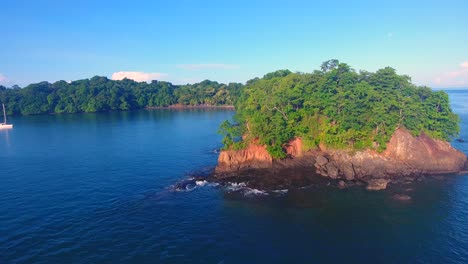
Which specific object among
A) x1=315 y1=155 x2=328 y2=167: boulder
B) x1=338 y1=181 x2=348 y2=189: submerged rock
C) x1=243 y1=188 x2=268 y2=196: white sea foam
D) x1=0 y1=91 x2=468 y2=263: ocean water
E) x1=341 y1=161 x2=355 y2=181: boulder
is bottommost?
x1=0 y1=91 x2=468 y2=263: ocean water

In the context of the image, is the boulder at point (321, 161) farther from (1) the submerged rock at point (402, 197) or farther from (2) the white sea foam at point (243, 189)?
(2) the white sea foam at point (243, 189)

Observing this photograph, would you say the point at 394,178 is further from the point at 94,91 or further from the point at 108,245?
the point at 94,91

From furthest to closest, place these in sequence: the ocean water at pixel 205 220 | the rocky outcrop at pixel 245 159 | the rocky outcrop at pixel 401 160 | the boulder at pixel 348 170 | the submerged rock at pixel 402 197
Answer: the rocky outcrop at pixel 245 159 < the rocky outcrop at pixel 401 160 < the boulder at pixel 348 170 < the submerged rock at pixel 402 197 < the ocean water at pixel 205 220

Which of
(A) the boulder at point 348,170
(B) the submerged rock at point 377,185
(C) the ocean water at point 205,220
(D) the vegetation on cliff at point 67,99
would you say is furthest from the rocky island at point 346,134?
(D) the vegetation on cliff at point 67,99

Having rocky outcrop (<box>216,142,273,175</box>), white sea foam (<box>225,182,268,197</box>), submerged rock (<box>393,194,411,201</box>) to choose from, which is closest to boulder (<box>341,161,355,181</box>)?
submerged rock (<box>393,194,411,201</box>)

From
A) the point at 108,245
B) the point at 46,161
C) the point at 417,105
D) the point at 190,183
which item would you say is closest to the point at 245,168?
the point at 190,183

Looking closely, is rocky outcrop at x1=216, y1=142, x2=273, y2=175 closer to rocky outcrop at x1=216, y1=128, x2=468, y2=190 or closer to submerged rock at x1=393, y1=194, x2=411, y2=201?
rocky outcrop at x1=216, y1=128, x2=468, y2=190

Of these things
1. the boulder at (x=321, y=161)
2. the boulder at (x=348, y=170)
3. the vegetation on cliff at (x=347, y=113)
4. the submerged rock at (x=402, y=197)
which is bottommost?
the submerged rock at (x=402, y=197)
